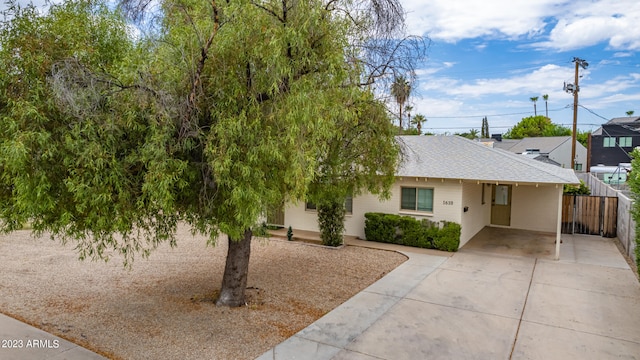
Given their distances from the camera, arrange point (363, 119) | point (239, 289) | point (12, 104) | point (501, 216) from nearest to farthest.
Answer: point (12, 104), point (239, 289), point (363, 119), point (501, 216)

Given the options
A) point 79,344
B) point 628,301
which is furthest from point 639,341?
point 79,344

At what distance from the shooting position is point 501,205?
53.1 ft

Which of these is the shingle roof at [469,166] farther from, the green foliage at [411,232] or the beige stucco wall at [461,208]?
the green foliage at [411,232]

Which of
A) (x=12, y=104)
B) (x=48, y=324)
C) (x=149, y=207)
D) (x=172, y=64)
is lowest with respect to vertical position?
(x=48, y=324)

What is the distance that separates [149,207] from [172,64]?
1872mm

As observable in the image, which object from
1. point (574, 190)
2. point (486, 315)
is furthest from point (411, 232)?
point (574, 190)

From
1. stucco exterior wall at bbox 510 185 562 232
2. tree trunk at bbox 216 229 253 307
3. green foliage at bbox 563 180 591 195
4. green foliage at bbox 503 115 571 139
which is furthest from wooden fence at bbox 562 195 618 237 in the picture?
green foliage at bbox 503 115 571 139

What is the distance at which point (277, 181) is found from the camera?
17.9 ft

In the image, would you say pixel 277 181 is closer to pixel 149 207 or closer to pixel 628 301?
pixel 149 207

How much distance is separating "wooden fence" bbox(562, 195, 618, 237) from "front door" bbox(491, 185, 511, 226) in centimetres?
196

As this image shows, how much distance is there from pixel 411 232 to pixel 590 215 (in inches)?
293

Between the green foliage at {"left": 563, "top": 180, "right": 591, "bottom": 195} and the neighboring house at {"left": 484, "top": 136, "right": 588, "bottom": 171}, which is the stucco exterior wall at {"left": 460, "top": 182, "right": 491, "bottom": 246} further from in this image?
the neighboring house at {"left": 484, "top": 136, "right": 588, "bottom": 171}

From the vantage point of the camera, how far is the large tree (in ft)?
14.4

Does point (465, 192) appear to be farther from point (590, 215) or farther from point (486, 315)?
point (486, 315)
